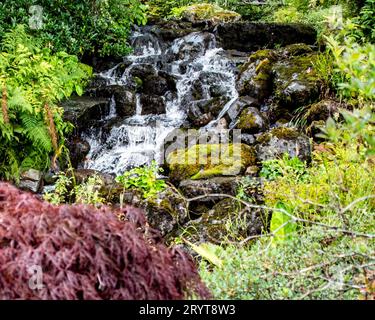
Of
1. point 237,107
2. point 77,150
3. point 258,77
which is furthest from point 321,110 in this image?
point 77,150

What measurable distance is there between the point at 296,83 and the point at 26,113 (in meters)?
4.54

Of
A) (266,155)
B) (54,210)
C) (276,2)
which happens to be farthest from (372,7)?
(276,2)

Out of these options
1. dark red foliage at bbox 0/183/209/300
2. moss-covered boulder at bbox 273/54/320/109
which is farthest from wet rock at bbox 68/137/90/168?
dark red foliage at bbox 0/183/209/300

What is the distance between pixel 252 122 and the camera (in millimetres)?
6727

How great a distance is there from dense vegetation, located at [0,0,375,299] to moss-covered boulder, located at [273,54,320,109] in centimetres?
17

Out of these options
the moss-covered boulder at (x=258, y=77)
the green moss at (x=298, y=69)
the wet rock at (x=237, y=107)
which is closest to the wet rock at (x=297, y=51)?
the moss-covered boulder at (x=258, y=77)

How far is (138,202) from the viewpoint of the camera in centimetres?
530

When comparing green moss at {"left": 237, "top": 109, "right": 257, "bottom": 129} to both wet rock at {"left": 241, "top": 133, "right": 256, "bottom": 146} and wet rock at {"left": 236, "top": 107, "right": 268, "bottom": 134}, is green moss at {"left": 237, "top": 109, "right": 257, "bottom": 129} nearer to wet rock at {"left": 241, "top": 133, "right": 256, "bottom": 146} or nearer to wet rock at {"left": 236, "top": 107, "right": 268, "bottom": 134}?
wet rock at {"left": 236, "top": 107, "right": 268, "bottom": 134}

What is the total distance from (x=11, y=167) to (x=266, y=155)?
12.4ft

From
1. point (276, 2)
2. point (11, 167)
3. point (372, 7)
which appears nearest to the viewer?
point (11, 167)

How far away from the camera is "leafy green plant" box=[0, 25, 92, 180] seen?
5672 mm

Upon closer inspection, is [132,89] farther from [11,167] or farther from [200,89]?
[11,167]
